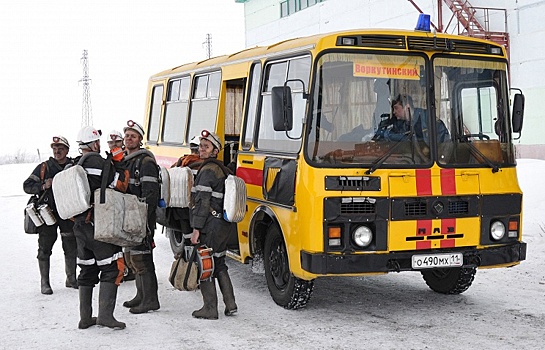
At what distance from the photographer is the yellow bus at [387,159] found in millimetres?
7051

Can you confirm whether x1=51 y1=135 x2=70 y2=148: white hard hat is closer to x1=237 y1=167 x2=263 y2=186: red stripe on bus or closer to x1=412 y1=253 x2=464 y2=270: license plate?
x1=237 y1=167 x2=263 y2=186: red stripe on bus

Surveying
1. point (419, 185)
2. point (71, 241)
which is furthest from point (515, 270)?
point (71, 241)

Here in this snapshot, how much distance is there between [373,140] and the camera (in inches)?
284

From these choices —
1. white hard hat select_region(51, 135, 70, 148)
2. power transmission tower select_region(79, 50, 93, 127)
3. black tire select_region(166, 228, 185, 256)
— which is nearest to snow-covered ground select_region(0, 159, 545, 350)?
black tire select_region(166, 228, 185, 256)

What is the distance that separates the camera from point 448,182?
7.31 metres

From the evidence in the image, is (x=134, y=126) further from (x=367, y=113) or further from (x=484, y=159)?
(x=484, y=159)

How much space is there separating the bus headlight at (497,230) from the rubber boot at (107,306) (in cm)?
368

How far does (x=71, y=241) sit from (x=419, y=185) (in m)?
4.27

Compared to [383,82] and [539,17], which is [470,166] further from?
[539,17]

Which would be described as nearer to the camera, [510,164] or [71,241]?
[510,164]

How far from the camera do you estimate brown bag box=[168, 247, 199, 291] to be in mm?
7492

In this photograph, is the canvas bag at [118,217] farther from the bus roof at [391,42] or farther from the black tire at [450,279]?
the black tire at [450,279]

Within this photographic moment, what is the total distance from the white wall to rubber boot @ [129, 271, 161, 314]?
18.3 m

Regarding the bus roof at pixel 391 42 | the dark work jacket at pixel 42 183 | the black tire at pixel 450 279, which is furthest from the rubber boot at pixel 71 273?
the black tire at pixel 450 279
